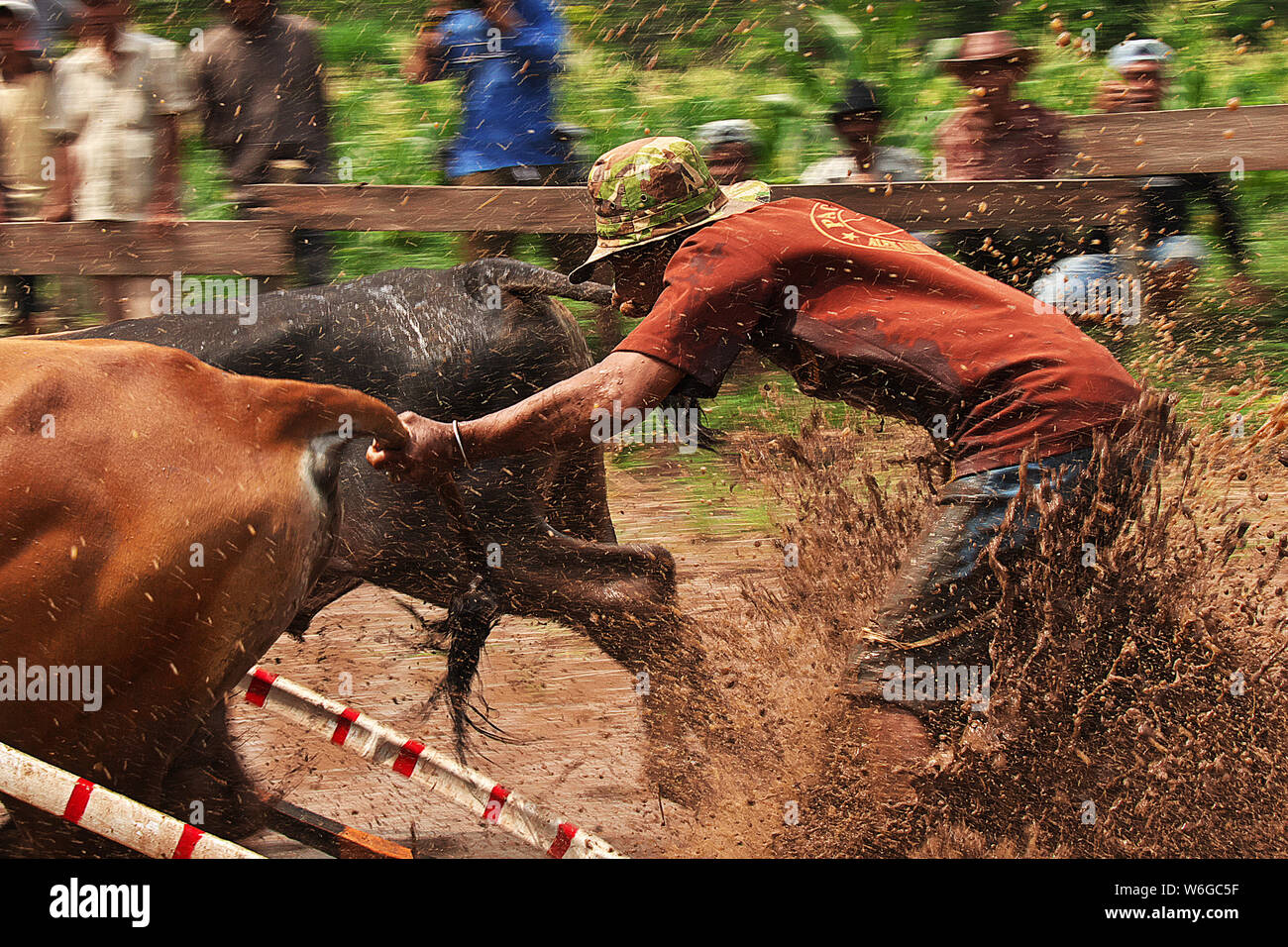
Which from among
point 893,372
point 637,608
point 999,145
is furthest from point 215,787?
point 999,145

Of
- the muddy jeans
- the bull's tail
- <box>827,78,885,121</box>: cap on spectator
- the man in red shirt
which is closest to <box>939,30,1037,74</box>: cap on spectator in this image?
<box>827,78,885,121</box>: cap on spectator

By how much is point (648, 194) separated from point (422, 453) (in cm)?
75

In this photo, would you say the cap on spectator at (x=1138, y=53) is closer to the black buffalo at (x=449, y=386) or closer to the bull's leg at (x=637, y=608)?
the black buffalo at (x=449, y=386)

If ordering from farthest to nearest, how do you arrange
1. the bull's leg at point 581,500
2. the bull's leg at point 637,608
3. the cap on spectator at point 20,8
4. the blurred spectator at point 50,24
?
1. the blurred spectator at point 50,24
2. the cap on spectator at point 20,8
3. the bull's leg at point 581,500
4. the bull's leg at point 637,608

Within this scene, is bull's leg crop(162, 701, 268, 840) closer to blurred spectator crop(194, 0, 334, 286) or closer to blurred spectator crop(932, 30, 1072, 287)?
blurred spectator crop(194, 0, 334, 286)

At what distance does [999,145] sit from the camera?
4168 mm

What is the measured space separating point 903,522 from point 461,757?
154cm

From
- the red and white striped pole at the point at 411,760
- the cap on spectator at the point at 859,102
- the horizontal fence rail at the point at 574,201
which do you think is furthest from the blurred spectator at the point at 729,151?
the red and white striped pole at the point at 411,760

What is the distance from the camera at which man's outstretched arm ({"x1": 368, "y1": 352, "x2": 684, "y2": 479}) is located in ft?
8.39

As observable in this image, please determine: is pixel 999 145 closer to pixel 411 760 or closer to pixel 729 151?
pixel 729 151

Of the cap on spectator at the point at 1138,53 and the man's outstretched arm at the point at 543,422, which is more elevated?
the cap on spectator at the point at 1138,53

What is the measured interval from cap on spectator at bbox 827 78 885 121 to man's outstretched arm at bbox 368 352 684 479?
105 inches

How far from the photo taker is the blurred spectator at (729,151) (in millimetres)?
4602

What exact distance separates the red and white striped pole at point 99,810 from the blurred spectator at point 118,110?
2892 mm
